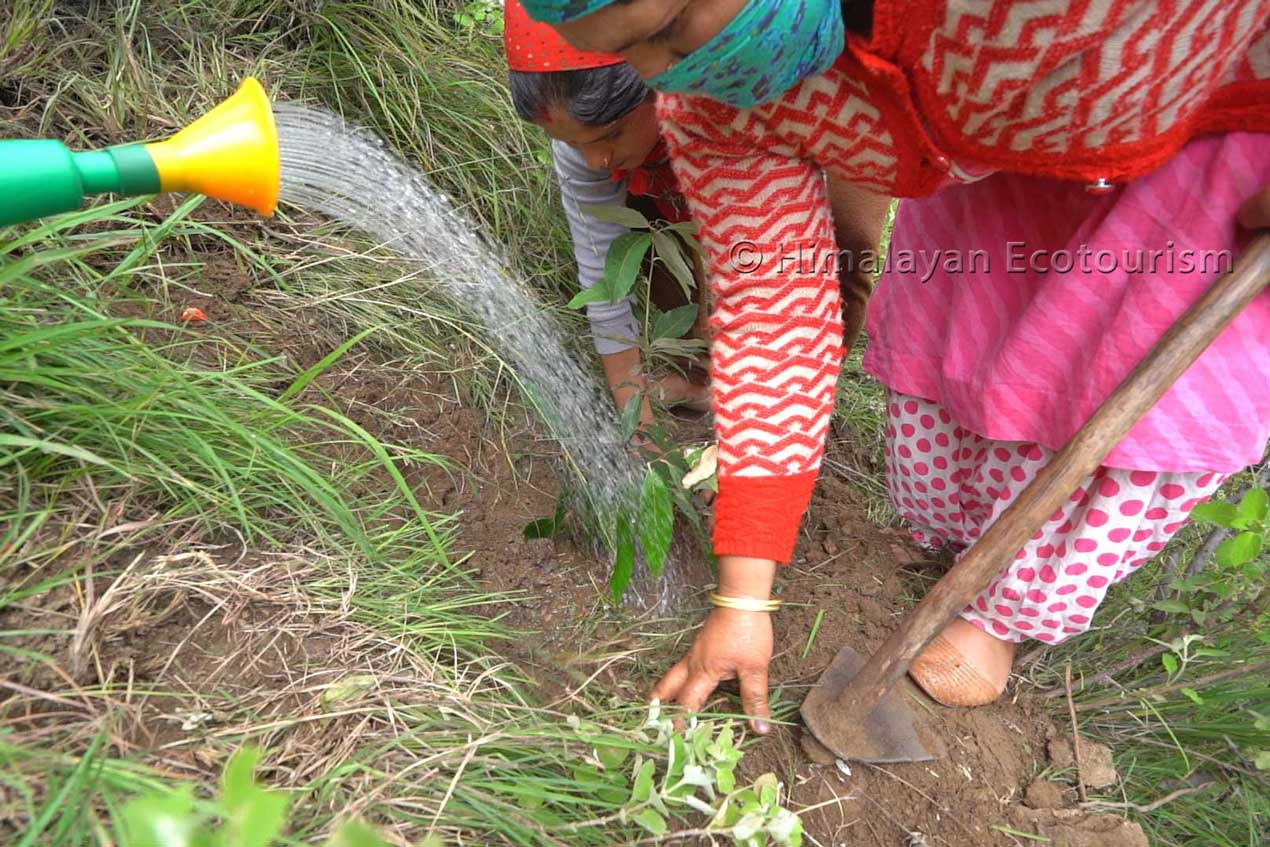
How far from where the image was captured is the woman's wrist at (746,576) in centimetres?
135

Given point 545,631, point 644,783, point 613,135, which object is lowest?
point 545,631

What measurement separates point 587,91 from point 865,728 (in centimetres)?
121

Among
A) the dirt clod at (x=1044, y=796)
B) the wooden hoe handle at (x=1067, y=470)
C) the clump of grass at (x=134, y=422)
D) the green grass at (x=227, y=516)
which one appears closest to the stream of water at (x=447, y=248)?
the green grass at (x=227, y=516)

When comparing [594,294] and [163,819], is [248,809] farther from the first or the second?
[594,294]

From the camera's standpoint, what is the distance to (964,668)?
1.59 m

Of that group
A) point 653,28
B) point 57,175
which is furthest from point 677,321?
point 57,175

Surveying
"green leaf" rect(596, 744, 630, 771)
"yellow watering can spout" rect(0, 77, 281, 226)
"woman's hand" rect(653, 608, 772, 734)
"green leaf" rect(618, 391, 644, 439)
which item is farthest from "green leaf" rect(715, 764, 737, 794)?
"yellow watering can spout" rect(0, 77, 281, 226)

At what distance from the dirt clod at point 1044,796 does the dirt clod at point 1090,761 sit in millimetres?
61

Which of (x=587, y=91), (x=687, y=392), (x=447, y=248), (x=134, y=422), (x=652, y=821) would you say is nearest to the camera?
(x=652, y=821)

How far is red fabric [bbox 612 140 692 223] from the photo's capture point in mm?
1902

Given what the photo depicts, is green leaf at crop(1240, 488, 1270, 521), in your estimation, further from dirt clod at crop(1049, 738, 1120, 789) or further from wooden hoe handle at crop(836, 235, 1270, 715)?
dirt clod at crop(1049, 738, 1120, 789)

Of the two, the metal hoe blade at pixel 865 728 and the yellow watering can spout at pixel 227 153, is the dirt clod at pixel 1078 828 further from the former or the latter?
the yellow watering can spout at pixel 227 153

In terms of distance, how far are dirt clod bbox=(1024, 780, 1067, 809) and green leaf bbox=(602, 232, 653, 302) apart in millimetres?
1036

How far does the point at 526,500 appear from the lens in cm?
180
